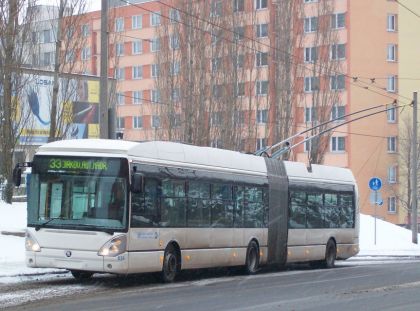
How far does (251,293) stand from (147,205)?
280 centimetres

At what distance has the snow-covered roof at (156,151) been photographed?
55.8 feet

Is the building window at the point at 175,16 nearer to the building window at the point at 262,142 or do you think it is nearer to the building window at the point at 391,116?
the building window at the point at 262,142

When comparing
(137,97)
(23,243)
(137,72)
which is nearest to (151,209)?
(23,243)

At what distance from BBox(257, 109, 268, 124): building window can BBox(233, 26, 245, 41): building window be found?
4.63m

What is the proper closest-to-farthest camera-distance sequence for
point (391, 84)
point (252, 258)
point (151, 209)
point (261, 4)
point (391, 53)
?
1. point (151, 209)
2. point (252, 258)
3. point (261, 4)
4. point (391, 84)
5. point (391, 53)

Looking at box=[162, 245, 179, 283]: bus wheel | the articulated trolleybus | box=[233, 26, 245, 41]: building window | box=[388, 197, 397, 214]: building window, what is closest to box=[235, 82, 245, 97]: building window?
box=[233, 26, 245, 41]: building window

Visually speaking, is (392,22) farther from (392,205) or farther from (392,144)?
(392,205)

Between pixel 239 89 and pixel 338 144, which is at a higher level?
pixel 239 89

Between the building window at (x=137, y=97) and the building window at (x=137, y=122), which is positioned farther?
the building window at (x=137, y=97)

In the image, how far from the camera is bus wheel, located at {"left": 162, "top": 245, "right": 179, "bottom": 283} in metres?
17.8

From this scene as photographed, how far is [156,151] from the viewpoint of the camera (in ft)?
58.6

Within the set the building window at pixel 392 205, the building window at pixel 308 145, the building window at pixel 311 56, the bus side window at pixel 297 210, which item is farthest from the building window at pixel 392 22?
the bus side window at pixel 297 210

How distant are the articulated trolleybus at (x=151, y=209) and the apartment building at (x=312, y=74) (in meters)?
12.3

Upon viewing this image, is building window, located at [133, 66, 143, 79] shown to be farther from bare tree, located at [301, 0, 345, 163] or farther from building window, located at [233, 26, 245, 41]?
building window, located at [233, 26, 245, 41]
